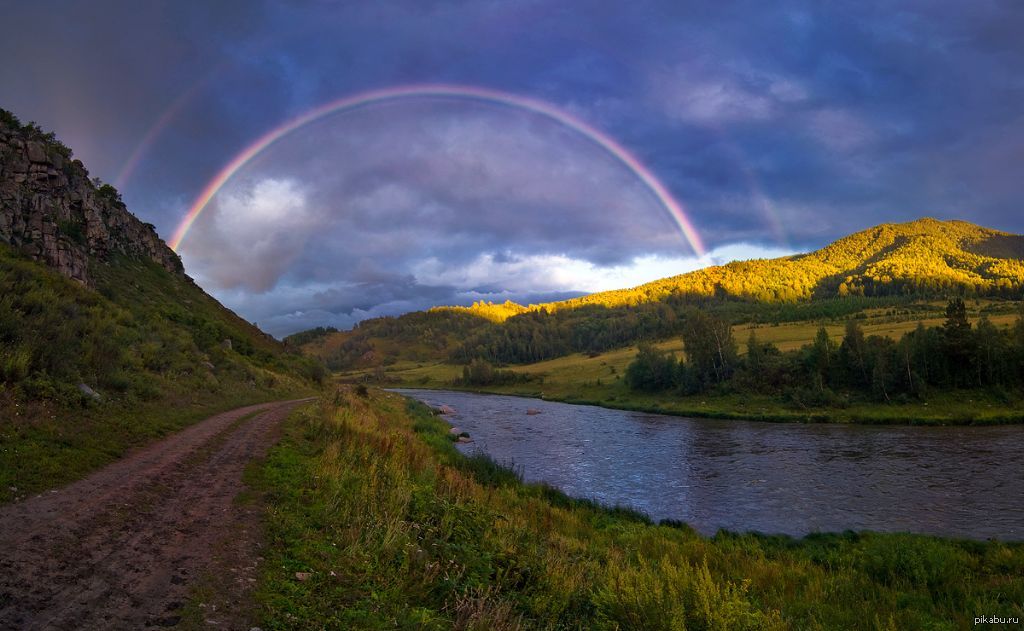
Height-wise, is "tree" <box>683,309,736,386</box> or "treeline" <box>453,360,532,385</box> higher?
"tree" <box>683,309,736,386</box>

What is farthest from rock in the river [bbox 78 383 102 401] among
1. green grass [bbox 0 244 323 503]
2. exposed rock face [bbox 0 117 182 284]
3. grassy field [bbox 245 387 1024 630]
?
exposed rock face [bbox 0 117 182 284]

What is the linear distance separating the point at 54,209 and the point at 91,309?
28014 mm

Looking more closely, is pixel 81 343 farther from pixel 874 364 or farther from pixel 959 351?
pixel 959 351

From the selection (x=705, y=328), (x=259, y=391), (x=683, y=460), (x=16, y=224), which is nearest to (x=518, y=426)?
(x=683, y=460)

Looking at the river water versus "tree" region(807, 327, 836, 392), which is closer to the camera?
the river water

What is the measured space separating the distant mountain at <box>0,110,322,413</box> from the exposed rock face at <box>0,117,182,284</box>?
0.11 meters

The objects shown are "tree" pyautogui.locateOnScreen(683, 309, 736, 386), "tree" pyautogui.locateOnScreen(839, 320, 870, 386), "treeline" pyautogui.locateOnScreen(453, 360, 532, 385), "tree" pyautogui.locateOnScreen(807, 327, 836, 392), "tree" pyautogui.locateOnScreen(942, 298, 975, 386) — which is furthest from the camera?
"treeline" pyautogui.locateOnScreen(453, 360, 532, 385)

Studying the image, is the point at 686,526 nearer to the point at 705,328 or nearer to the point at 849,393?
the point at 849,393

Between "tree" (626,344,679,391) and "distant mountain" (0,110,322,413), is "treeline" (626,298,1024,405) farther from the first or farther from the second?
"distant mountain" (0,110,322,413)

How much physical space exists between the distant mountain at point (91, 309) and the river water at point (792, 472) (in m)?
20.7

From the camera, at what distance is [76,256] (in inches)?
1540

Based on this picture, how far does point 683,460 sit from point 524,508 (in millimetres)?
23440

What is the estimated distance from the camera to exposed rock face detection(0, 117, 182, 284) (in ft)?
113

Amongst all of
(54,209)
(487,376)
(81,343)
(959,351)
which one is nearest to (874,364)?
(959,351)
